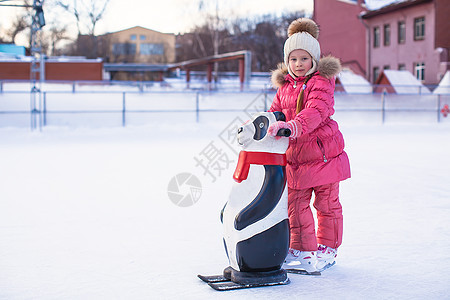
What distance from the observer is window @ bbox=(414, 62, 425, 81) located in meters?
24.6

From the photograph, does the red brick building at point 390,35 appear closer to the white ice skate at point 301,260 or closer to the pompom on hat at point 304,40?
the pompom on hat at point 304,40

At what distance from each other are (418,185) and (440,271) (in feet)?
9.27

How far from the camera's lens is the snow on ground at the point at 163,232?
2490 millimetres

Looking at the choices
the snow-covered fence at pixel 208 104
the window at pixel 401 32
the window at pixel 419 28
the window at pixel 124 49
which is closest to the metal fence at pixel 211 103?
the snow-covered fence at pixel 208 104

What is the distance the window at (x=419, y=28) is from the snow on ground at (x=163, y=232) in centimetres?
1857

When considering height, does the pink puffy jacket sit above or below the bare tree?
below

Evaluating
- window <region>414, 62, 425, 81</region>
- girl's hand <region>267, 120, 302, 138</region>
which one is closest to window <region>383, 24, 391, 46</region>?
window <region>414, 62, 425, 81</region>

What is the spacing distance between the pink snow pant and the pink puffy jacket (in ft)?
0.24

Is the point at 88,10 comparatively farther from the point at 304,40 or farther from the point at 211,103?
the point at 304,40

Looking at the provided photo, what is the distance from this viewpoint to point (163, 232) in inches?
141

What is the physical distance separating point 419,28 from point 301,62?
24.3 metres

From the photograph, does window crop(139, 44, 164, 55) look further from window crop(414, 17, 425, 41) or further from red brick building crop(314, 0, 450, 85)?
window crop(414, 17, 425, 41)

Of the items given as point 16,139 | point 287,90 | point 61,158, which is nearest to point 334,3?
point 16,139

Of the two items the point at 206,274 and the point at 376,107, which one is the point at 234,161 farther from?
the point at 376,107
